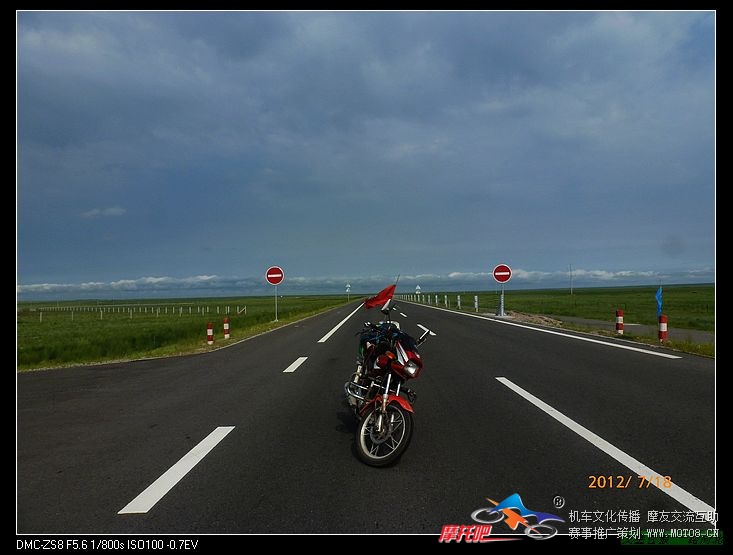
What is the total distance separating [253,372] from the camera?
9.02m

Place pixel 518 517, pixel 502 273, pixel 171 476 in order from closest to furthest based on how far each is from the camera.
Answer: pixel 518 517, pixel 171 476, pixel 502 273

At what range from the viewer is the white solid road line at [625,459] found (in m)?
3.23

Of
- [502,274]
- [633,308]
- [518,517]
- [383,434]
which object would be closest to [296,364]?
[383,434]

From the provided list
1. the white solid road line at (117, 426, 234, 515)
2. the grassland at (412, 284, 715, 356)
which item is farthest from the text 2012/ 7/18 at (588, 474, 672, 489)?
the grassland at (412, 284, 715, 356)

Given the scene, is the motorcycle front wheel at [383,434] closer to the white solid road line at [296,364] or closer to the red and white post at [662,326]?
the white solid road line at [296,364]

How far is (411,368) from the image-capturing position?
4168 mm

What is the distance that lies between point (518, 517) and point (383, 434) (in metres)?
1.40

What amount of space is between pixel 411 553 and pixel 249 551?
42.3 inches

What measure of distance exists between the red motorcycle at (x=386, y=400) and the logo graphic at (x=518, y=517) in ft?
3.22

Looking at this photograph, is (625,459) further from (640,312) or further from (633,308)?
(633,308)

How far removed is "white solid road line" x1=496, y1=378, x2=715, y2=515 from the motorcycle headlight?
6.70 feet

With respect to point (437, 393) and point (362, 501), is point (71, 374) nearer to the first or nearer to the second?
point (437, 393)

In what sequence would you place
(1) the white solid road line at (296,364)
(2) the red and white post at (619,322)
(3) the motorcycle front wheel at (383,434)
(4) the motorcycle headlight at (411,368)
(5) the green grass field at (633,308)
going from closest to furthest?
(3) the motorcycle front wheel at (383,434) < (4) the motorcycle headlight at (411,368) < (1) the white solid road line at (296,364) < (2) the red and white post at (619,322) < (5) the green grass field at (633,308)

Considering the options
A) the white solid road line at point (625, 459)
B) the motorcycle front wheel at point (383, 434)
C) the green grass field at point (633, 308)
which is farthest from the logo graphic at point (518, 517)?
the green grass field at point (633, 308)
